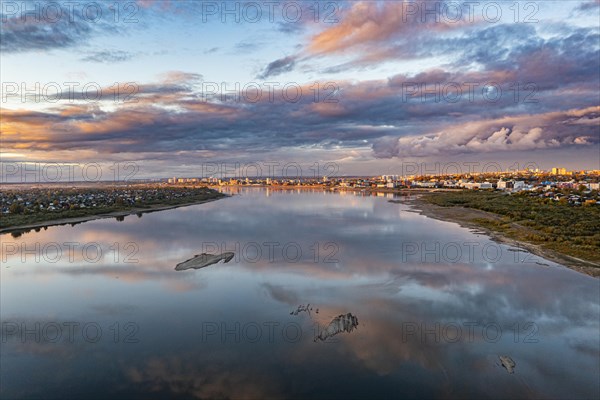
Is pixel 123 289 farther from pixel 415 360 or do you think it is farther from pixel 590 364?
pixel 590 364

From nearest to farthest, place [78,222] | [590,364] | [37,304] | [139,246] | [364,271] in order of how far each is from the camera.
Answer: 1. [590,364]
2. [37,304]
3. [364,271]
4. [139,246]
5. [78,222]

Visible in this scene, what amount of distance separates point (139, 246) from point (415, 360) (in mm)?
18720

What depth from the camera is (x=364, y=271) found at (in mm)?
15844

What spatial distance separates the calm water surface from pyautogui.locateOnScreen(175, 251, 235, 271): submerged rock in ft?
1.80

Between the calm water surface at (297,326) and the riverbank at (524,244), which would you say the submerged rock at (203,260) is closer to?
the calm water surface at (297,326)

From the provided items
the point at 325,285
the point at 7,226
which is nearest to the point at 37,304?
the point at 325,285

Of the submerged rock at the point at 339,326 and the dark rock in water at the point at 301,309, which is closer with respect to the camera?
the submerged rock at the point at 339,326

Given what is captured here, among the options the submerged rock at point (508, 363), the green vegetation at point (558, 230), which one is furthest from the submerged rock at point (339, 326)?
the green vegetation at point (558, 230)

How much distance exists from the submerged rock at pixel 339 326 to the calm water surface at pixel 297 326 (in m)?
0.12

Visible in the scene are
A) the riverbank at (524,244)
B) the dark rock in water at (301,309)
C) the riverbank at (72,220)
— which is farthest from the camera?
the riverbank at (72,220)

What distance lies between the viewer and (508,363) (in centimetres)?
789

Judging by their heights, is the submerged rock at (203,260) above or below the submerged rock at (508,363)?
above

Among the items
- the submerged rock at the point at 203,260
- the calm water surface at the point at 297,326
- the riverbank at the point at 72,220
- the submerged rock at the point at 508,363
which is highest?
the riverbank at the point at 72,220

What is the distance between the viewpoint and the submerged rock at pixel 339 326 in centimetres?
938
